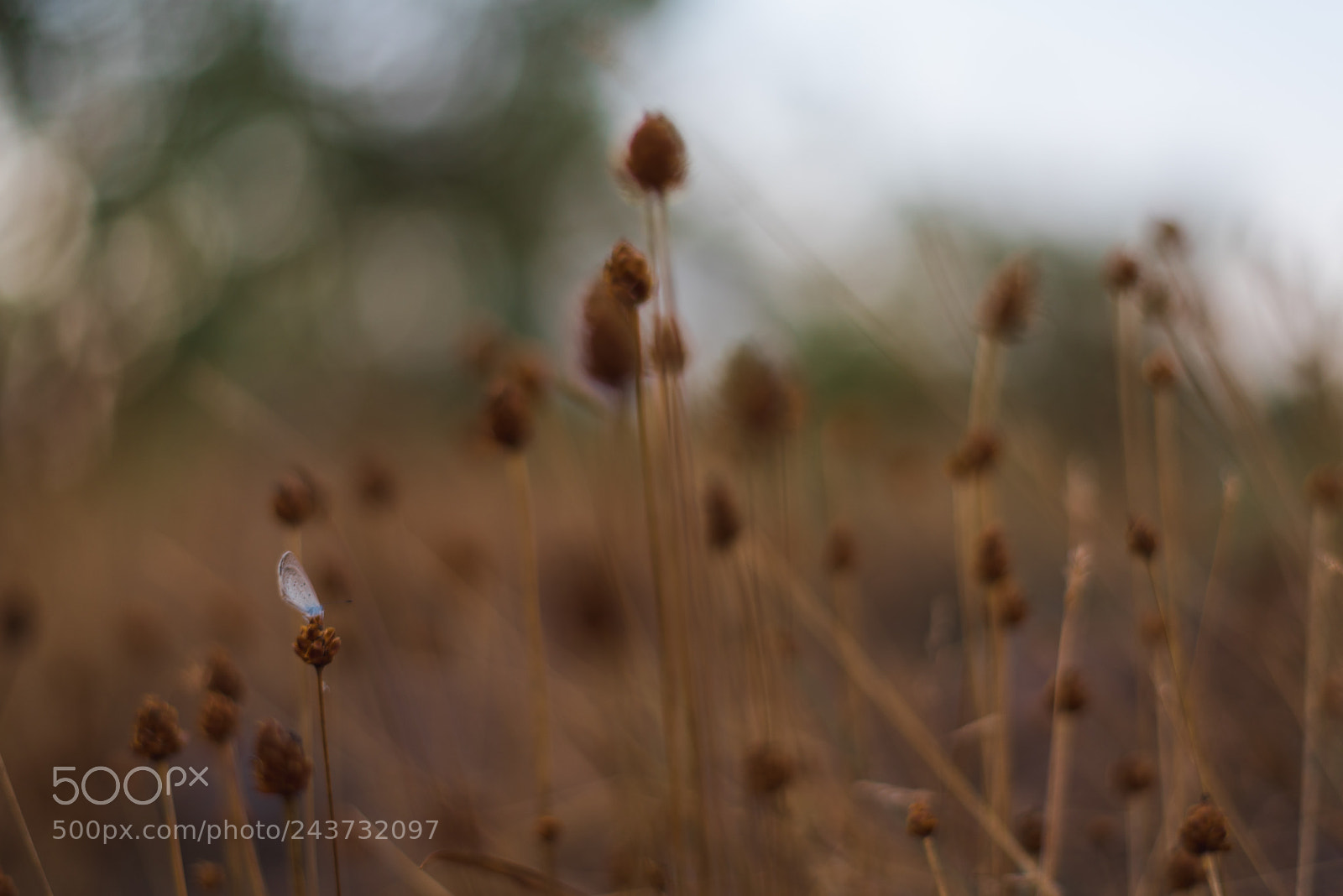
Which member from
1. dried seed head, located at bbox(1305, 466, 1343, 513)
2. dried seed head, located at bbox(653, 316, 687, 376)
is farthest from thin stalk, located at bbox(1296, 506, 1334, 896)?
dried seed head, located at bbox(653, 316, 687, 376)

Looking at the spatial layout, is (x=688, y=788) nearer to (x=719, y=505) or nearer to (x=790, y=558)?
(x=790, y=558)

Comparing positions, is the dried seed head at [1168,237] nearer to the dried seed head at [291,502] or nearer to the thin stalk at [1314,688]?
the thin stalk at [1314,688]

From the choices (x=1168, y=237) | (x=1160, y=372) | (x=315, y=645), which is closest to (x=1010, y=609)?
(x=1160, y=372)

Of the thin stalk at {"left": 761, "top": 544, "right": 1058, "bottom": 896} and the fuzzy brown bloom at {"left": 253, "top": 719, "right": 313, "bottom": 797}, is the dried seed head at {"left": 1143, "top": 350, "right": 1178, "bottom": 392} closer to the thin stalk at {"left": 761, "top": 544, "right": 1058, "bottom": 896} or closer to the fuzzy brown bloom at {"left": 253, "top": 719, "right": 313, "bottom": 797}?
the thin stalk at {"left": 761, "top": 544, "right": 1058, "bottom": 896}

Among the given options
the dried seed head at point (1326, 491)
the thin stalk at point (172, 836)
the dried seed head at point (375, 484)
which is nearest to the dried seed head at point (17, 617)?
the dried seed head at point (375, 484)

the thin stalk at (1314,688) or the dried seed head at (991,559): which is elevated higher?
the dried seed head at (991,559)

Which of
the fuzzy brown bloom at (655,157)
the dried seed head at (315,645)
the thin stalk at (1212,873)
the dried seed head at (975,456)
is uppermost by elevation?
the fuzzy brown bloom at (655,157)

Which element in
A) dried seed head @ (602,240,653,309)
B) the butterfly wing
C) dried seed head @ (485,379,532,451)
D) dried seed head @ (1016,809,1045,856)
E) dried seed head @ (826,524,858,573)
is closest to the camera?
the butterfly wing
